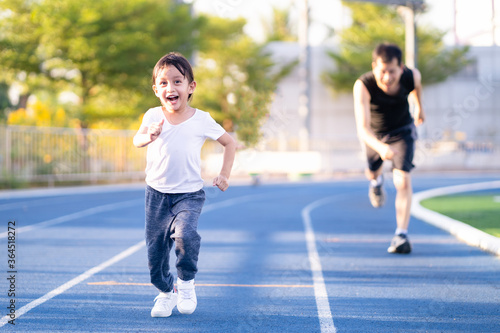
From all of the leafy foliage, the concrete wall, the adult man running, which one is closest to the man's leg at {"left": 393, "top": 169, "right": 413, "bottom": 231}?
the adult man running

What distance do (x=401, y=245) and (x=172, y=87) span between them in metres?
3.80

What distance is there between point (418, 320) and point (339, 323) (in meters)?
0.52

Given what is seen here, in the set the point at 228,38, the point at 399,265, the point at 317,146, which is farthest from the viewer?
the point at 228,38

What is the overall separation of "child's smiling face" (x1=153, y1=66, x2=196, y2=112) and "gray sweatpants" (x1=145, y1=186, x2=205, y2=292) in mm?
602

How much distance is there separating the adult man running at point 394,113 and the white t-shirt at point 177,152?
263 centimetres

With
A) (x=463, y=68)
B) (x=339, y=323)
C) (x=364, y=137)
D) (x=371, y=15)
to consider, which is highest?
(x=371, y=15)

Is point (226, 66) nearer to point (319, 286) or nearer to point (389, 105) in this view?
point (389, 105)

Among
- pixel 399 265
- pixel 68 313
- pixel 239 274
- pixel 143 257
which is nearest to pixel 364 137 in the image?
pixel 399 265

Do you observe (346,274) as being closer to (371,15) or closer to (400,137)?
(400,137)

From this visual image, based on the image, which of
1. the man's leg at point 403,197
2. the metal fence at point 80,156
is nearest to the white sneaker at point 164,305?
the man's leg at point 403,197

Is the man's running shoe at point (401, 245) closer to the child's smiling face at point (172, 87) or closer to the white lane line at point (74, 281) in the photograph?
the white lane line at point (74, 281)

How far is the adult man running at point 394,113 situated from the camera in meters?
6.84

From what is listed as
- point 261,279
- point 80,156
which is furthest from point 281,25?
point 261,279

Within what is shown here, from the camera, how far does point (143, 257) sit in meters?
7.12
